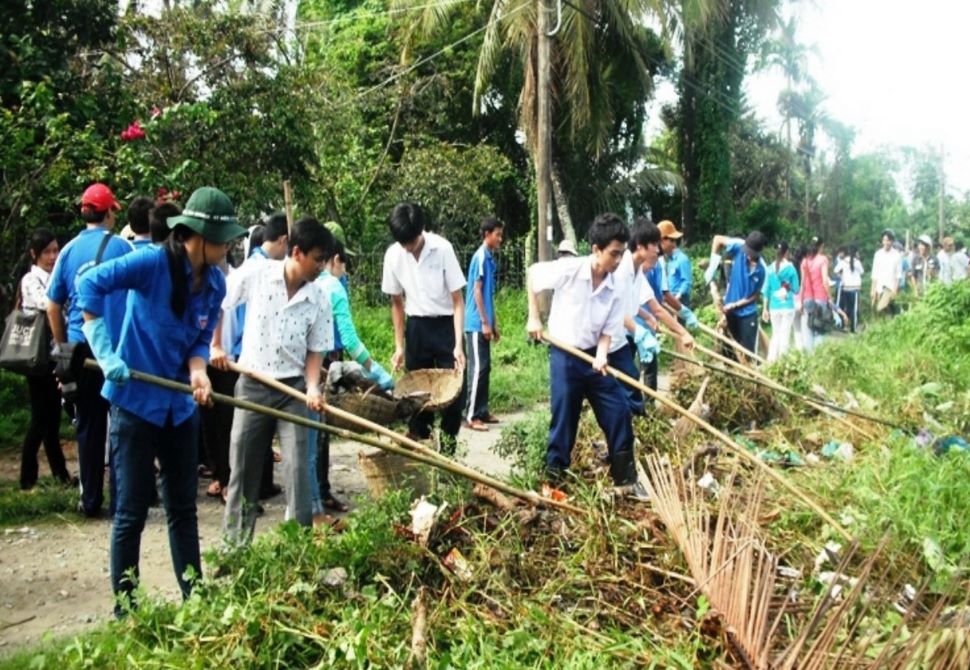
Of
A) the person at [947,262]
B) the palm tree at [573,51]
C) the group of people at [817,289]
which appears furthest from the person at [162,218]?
the person at [947,262]

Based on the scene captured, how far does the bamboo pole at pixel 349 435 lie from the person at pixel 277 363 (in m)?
0.43

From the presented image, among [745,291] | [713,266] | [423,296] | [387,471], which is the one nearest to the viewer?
[387,471]

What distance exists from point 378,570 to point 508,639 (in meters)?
0.76

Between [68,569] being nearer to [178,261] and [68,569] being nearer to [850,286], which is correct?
[178,261]

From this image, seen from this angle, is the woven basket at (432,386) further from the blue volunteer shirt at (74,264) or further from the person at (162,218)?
the person at (162,218)

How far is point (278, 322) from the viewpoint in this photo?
4715mm

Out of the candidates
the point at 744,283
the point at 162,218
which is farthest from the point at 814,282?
the point at 162,218

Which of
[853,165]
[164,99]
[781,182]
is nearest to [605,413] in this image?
[164,99]

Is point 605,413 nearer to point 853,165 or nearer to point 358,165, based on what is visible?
point 358,165

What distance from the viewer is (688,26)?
19812mm

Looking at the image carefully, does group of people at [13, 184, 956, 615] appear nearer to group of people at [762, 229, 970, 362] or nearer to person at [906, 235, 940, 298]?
group of people at [762, 229, 970, 362]

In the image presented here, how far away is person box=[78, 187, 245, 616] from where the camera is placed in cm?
391

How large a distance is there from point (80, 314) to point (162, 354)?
6.35 feet

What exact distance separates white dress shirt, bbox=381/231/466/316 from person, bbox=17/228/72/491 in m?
2.37
